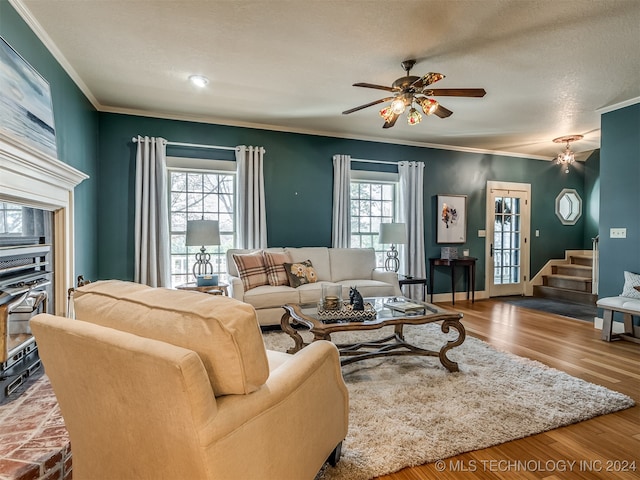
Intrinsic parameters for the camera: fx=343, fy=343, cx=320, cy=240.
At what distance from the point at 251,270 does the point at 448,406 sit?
2.53 m

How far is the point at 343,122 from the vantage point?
460 centimetres

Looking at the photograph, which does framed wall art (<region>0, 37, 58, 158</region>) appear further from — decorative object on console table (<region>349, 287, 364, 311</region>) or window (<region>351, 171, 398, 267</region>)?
window (<region>351, 171, 398, 267</region>)

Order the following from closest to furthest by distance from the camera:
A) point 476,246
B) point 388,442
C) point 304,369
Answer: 1. point 304,369
2. point 388,442
3. point 476,246

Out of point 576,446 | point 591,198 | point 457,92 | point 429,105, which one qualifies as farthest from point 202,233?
point 591,198

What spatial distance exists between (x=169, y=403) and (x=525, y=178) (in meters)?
7.16

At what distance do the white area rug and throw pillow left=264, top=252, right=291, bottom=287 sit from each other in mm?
1573

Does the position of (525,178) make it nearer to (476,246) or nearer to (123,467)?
(476,246)

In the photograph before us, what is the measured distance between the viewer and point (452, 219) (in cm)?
586

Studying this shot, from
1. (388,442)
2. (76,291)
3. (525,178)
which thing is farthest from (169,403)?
(525,178)

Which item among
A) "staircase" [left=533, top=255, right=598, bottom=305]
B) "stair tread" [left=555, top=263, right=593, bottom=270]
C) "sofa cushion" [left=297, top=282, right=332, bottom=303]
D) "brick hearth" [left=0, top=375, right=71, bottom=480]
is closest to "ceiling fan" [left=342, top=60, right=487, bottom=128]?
"sofa cushion" [left=297, top=282, right=332, bottom=303]

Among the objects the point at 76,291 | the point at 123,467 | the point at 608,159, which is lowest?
the point at 123,467

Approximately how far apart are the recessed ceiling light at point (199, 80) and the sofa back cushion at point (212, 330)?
2.75 metres

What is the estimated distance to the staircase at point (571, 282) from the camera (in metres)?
5.71

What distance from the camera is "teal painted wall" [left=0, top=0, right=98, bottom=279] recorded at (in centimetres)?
223
